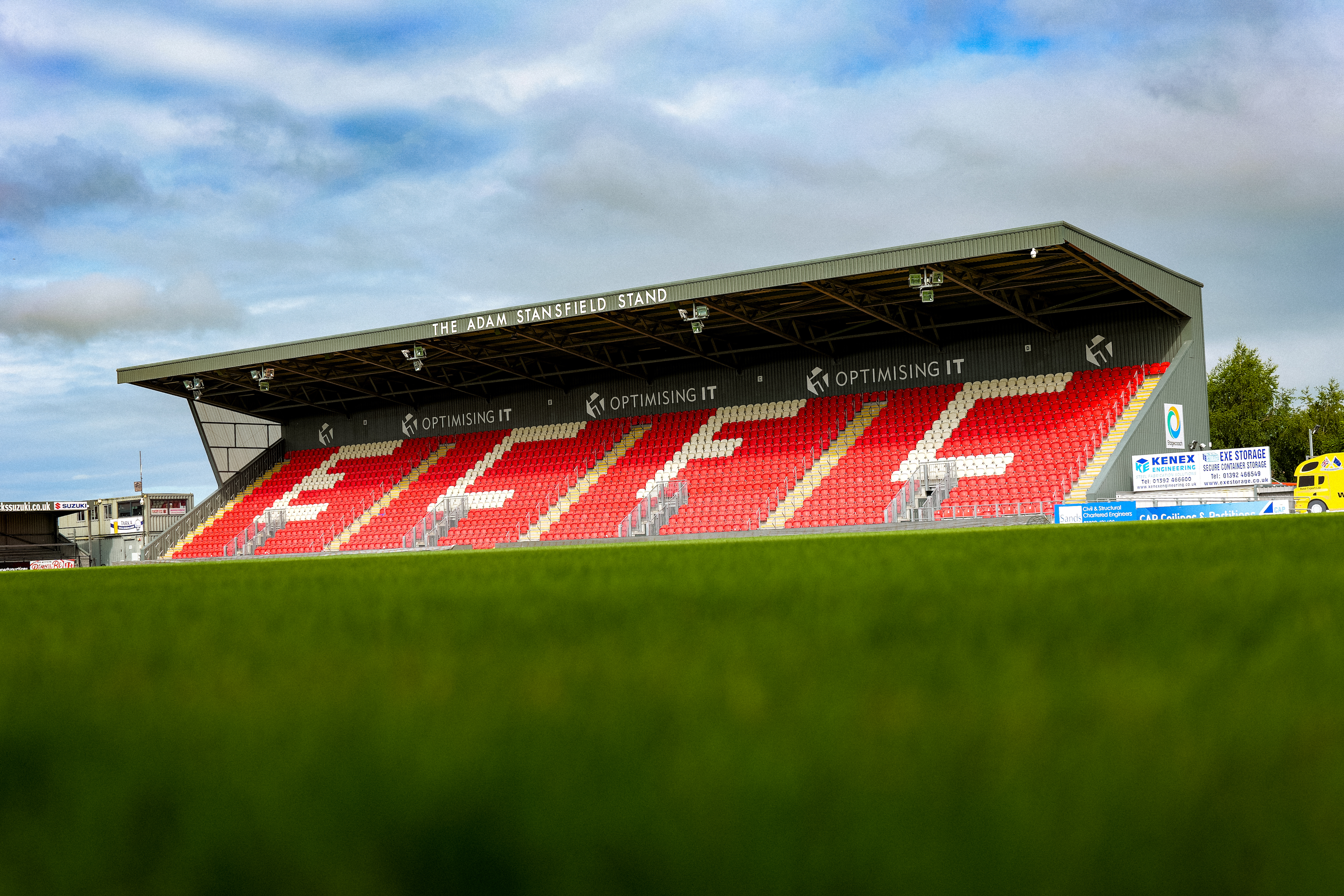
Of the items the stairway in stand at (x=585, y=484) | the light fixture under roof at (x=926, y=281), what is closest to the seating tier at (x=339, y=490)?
the stairway in stand at (x=585, y=484)

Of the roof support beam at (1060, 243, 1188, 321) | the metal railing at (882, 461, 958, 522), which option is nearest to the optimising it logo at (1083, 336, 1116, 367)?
the roof support beam at (1060, 243, 1188, 321)

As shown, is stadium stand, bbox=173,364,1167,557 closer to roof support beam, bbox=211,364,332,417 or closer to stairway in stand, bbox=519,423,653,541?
stairway in stand, bbox=519,423,653,541

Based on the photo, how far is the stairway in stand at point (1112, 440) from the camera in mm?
23406

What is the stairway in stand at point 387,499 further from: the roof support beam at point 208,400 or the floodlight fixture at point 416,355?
the roof support beam at point 208,400

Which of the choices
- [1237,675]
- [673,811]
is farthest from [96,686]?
[1237,675]

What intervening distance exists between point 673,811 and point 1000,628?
1033 millimetres

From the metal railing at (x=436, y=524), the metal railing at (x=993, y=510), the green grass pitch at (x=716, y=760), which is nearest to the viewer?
the green grass pitch at (x=716, y=760)

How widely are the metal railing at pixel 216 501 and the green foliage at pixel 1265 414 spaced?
48.1 m

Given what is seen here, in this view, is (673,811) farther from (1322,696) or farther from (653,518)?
(653,518)

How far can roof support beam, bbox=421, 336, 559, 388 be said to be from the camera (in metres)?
30.5

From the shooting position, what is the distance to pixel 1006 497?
24.2 meters

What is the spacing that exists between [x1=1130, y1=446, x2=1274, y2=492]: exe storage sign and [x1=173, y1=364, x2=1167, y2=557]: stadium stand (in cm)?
118

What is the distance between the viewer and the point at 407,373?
34.5 metres

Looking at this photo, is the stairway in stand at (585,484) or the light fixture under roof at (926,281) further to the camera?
the stairway in stand at (585,484)
